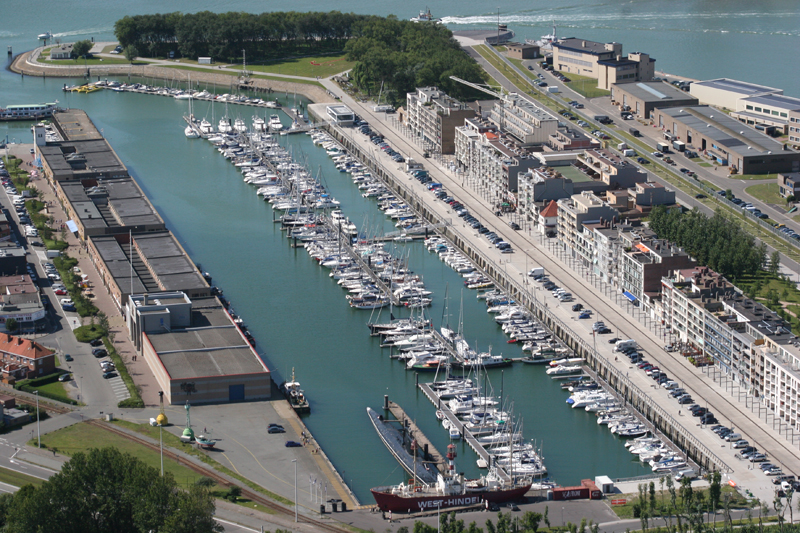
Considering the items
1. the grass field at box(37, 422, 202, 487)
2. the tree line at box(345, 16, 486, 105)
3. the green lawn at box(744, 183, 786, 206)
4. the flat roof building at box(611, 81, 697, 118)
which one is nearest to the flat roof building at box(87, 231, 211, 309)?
the grass field at box(37, 422, 202, 487)

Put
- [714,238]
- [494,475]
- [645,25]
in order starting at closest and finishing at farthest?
[494,475] → [714,238] → [645,25]

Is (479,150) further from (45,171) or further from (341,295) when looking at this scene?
(45,171)

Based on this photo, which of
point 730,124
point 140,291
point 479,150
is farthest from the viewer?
point 730,124

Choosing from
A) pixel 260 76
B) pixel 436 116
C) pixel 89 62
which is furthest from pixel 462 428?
pixel 89 62

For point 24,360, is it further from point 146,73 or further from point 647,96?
point 146,73

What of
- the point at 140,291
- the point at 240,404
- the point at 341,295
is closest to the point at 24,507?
the point at 240,404

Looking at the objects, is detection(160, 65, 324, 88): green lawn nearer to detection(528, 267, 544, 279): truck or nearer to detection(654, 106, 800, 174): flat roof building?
detection(654, 106, 800, 174): flat roof building
